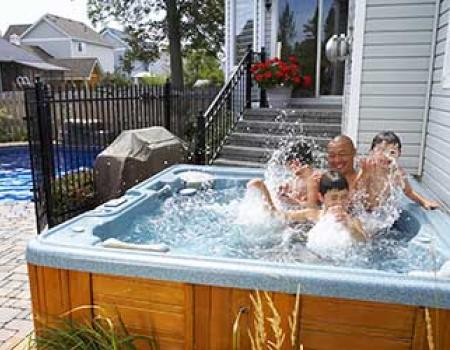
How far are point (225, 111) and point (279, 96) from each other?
1.16 metres

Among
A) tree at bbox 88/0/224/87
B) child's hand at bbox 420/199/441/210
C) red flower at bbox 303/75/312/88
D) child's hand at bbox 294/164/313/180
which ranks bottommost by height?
child's hand at bbox 420/199/441/210

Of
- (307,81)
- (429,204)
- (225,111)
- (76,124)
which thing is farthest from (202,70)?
(429,204)

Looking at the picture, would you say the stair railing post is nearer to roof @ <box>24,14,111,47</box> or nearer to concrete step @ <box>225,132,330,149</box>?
concrete step @ <box>225,132,330,149</box>

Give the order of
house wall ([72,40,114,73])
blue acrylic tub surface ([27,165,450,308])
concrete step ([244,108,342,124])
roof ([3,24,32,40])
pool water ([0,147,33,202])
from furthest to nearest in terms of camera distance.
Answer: roof ([3,24,32,40]) → house wall ([72,40,114,73]) → pool water ([0,147,33,202]) → concrete step ([244,108,342,124]) → blue acrylic tub surface ([27,165,450,308])

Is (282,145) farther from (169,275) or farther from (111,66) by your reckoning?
(111,66)

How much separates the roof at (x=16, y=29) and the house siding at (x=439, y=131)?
110 ft

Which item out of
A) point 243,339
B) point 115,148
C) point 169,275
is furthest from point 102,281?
point 115,148

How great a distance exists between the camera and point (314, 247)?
2.92 m

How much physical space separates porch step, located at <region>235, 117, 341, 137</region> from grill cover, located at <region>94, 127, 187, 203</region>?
2.07 metres

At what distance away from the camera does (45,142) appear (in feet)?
15.7

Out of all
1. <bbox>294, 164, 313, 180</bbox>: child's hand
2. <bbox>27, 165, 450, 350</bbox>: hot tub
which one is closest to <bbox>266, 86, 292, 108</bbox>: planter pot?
<bbox>294, 164, 313, 180</bbox>: child's hand

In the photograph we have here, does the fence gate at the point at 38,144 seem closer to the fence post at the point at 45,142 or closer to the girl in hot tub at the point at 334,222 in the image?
the fence post at the point at 45,142

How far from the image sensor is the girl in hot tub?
2.82 meters

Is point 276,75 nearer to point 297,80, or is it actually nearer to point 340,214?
point 297,80
